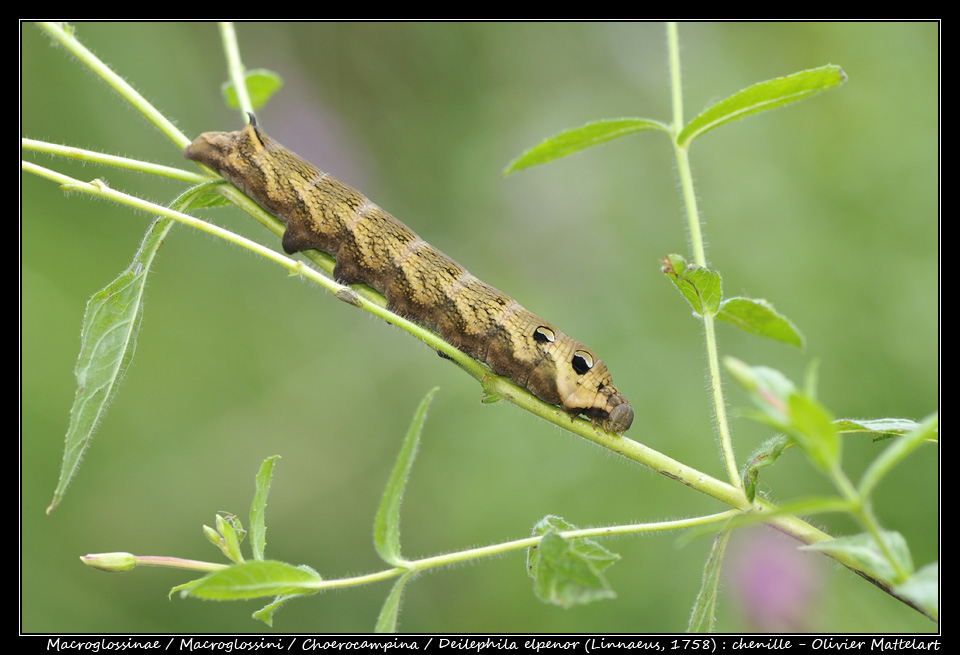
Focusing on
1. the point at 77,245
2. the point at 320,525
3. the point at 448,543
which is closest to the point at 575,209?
the point at 448,543

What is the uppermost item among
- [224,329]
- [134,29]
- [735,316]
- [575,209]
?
[134,29]

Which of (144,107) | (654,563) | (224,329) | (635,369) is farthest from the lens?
(224,329)

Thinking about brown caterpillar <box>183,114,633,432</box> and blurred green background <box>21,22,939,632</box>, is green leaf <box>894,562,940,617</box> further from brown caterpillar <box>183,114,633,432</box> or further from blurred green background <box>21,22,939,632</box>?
blurred green background <box>21,22,939,632</box>

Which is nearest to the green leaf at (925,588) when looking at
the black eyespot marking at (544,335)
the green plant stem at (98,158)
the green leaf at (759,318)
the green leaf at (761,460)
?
the green leaf at (761,460)

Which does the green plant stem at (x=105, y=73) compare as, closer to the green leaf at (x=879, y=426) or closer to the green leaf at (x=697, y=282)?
the green leaf at (x=697, y=282)

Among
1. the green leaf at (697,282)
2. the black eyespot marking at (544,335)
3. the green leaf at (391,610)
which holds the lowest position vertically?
the green leaf at (391,610)

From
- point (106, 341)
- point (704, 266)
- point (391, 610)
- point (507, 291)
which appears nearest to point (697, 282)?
point (704, 266)

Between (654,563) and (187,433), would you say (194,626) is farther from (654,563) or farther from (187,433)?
(654,563)
